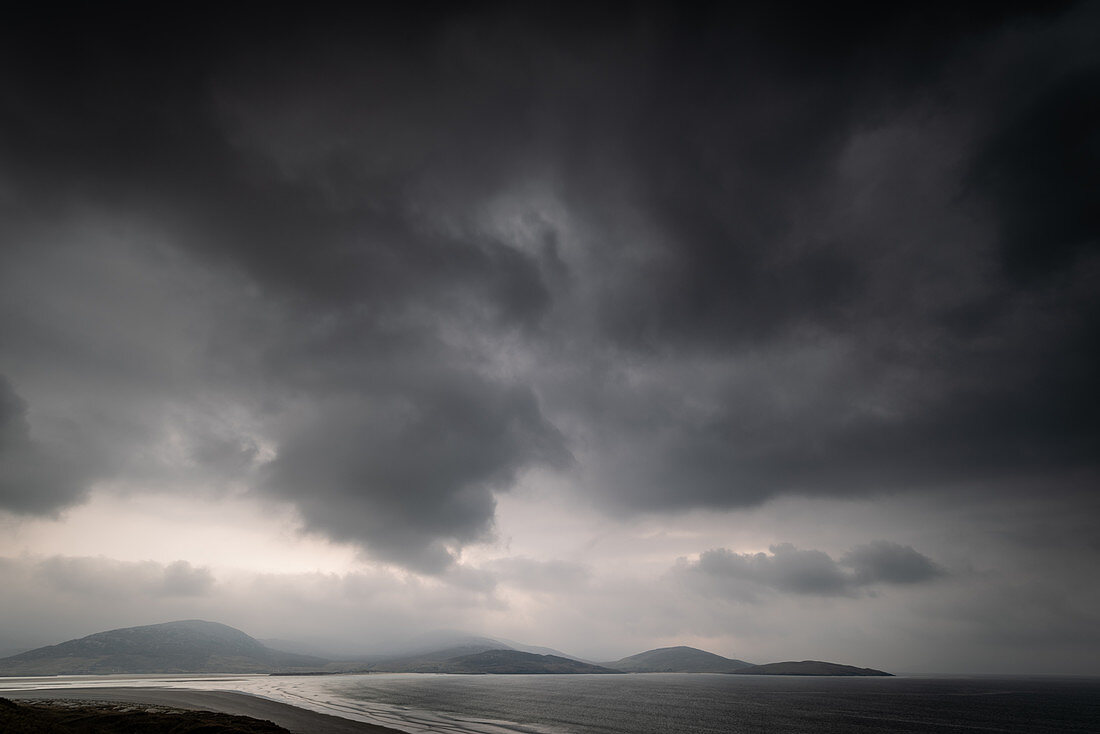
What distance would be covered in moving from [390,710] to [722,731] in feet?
251

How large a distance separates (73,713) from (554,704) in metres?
119

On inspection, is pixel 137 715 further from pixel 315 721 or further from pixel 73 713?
pixel 315 721

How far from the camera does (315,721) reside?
90.6 metres

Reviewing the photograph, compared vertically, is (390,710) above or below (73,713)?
below

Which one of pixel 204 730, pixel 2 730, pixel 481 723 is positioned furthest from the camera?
pixel 481 723

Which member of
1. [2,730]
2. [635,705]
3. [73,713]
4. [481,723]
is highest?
[2,730]

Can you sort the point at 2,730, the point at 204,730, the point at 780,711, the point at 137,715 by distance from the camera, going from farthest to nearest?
the point at 780,711 < the point at 137,715 < the point at 204,730 < the point at 2,730

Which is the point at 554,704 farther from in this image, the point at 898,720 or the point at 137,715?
the point at 137,715

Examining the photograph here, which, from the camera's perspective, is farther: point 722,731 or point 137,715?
point 722,731

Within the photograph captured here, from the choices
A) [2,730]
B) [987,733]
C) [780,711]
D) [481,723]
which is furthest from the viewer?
[780,711]

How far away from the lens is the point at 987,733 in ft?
371

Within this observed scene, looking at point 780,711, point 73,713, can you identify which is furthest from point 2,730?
point 780,711

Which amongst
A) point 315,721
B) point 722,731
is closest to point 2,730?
point 315,721

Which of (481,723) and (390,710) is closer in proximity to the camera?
(481,723)
